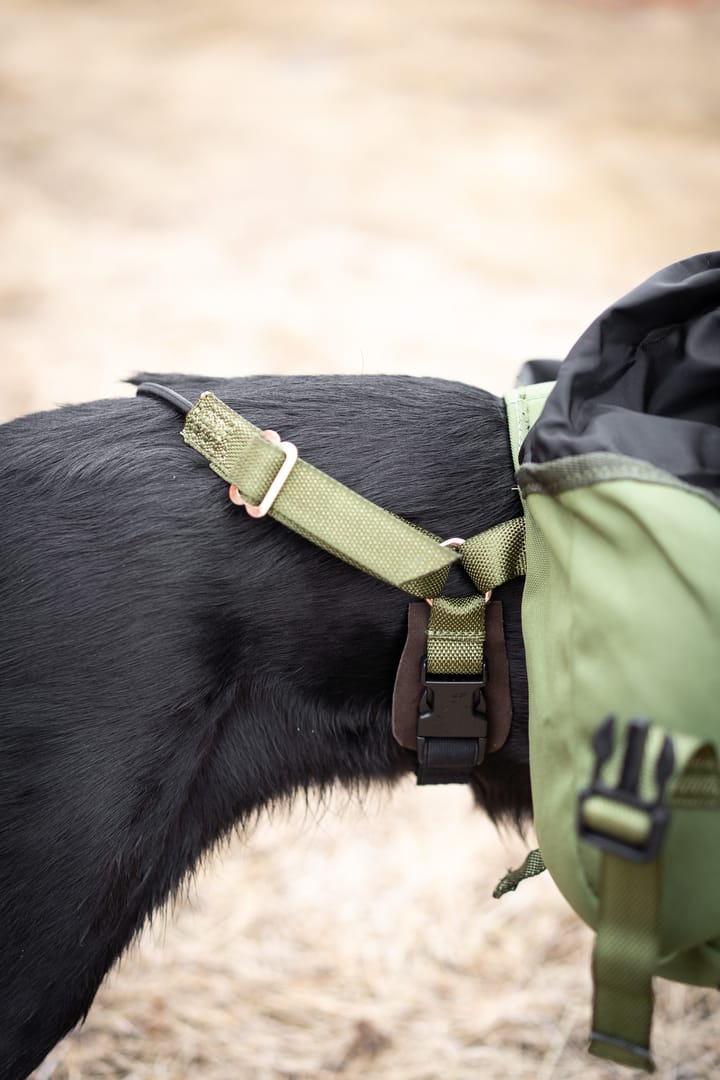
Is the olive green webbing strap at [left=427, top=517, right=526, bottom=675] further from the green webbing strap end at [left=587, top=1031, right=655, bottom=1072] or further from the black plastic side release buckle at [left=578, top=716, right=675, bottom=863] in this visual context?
the green webbing strap end at [left=587, top=1031, right=655, bottom=1072]

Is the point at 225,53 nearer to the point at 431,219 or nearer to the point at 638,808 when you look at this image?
the point at 431,219

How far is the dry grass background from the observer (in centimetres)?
211

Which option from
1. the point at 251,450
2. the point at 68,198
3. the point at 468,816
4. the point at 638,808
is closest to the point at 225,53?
the point at 68,198

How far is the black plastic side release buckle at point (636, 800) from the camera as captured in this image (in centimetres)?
95

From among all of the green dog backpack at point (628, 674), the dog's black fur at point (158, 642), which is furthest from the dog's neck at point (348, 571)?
the green dog backpack at point (628, 674)

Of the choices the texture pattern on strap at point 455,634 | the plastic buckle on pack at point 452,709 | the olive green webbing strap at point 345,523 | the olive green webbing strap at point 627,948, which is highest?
the olive green webbing strap at point 345,523

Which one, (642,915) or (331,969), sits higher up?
(642,915)

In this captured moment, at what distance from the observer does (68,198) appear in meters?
5.54

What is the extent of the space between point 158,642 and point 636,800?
0.61m

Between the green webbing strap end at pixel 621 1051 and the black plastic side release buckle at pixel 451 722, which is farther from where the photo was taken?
the black plastic side release buckle at pixel 451 722

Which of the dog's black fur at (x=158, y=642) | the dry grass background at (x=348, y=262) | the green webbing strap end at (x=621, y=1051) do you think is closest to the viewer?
the green webbing strap end at (x=621, y=1051)

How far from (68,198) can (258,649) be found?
5.02 meters

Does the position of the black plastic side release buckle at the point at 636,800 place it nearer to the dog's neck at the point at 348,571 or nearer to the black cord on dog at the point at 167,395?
the dog's neck at the point at 348,571

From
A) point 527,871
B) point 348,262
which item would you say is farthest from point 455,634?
point 348,262
